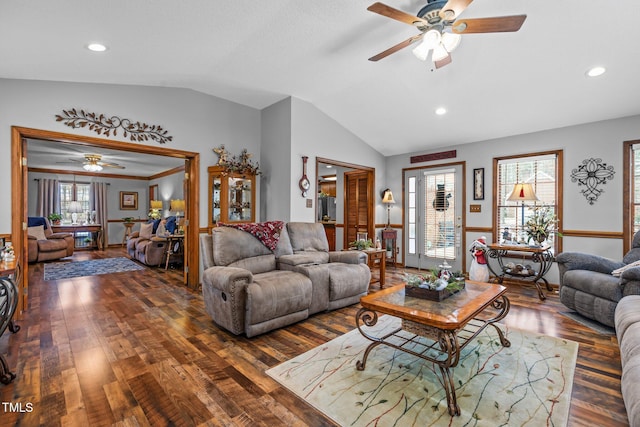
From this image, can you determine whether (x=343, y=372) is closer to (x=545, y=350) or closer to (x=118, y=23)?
(x=545, y=350)

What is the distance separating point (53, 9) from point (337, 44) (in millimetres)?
2312

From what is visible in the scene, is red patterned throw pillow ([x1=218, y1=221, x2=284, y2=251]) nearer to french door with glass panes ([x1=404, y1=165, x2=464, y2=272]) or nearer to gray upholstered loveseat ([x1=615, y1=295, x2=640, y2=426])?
gray upholstered loveseat ([x1=615, y1=295, x2=640, y2=426])

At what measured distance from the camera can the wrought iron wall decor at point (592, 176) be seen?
13.7 ft

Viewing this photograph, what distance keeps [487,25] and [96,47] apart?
10.8ft

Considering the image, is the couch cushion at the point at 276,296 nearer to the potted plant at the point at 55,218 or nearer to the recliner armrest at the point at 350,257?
the recliner armrest at the point at 350,257

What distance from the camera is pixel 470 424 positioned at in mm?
1668

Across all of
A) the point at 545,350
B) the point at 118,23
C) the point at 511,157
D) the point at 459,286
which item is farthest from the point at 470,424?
the point at 511,157

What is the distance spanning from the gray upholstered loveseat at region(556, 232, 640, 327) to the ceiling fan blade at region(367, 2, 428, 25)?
2.86 meters

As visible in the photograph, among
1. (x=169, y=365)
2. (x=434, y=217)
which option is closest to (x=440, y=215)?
(x=434, y=217)

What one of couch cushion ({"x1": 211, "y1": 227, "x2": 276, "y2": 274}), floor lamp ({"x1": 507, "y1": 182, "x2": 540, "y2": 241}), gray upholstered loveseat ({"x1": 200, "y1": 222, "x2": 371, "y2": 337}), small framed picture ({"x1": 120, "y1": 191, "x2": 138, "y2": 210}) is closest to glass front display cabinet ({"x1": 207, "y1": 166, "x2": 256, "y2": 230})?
gray upholstered loveseat ({"x1": 200, "y1": 222, "x2": 371, "y2": 337})

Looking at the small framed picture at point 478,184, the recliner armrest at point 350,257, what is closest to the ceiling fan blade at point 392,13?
the recliner armrest at point 350,257

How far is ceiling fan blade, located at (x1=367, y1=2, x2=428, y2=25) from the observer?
2086 millimetres

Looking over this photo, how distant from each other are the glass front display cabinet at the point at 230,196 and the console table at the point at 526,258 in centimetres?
378

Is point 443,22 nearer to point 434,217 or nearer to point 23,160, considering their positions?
point 434,217
